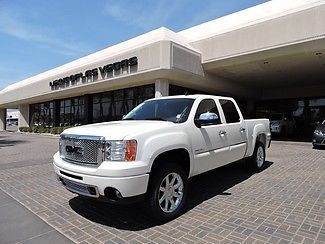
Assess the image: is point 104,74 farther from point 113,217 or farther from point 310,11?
point 113,217

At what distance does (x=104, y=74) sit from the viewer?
19.4 m

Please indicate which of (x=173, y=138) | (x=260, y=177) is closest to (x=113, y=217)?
(x=173, y=138)

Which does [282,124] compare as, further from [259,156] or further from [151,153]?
[151,153]

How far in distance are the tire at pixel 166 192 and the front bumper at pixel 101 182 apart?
0.76ft

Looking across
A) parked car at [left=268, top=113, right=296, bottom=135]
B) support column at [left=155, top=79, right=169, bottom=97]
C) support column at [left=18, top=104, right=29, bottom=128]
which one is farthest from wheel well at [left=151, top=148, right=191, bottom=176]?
support column at [left=18, top=104, right=29, bottom=128]

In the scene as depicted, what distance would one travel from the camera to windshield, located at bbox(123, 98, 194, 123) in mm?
5367

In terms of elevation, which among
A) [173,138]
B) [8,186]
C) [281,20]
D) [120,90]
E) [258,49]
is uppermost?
[281,20]

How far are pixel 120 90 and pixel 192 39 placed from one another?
23.9ft

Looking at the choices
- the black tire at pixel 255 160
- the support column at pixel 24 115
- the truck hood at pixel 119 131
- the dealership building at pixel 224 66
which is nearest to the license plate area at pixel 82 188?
the truck hood at pixel 119 131

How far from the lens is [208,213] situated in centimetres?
484

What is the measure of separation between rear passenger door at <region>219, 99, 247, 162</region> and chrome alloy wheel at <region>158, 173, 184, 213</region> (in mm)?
1922

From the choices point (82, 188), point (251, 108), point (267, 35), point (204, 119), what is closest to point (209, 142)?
point (204, 119)

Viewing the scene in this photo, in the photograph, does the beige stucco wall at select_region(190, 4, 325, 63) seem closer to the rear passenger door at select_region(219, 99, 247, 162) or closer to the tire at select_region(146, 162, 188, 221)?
the rear passenger door at select_region(219, 99, 247, 162)

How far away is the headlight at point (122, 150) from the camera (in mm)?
4086
